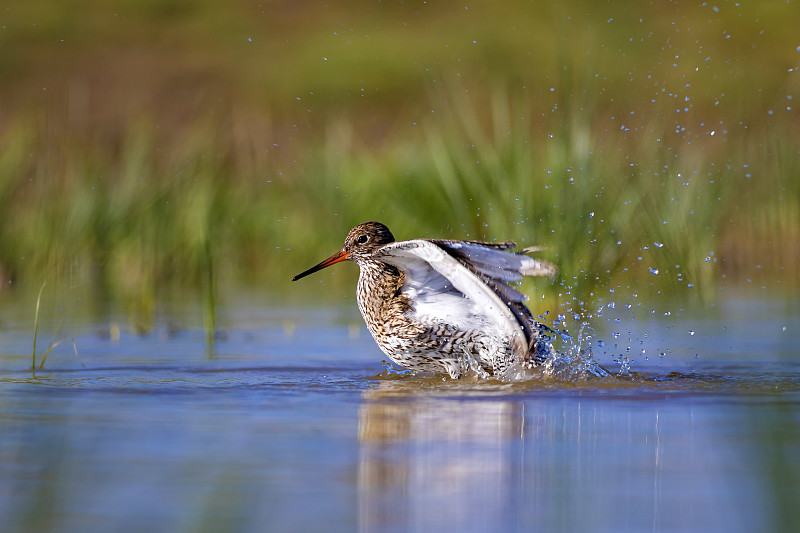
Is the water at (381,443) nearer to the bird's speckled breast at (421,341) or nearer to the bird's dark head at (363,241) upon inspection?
the bird's speckled breast at (421,341)

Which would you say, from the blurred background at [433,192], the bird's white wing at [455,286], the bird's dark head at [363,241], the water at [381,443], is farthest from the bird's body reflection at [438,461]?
the blurred background at [433,192]

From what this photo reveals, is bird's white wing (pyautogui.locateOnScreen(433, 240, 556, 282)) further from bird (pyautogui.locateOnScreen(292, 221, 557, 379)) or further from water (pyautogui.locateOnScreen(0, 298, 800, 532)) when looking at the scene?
water (pyautogui.locateOnScreen(0, 298, 800, 532))

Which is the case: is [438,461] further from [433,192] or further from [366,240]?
[433,192]

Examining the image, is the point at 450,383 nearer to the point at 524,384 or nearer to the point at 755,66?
the point at 524,384

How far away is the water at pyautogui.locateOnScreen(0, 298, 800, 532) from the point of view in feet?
12.3

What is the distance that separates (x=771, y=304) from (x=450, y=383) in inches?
155

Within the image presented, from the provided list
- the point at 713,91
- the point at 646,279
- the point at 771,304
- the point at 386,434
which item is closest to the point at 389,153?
the point at 646,279

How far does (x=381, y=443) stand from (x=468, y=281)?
1.92 metres

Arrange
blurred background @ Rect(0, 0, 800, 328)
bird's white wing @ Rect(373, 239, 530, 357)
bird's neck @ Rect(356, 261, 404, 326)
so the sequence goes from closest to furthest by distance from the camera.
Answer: bird's white wing @ Rect(373, 239, 530, 357), bird's neck @ Rect(356, 261, 404, 326), blurred background @ Rect(0, 0, 800, 328)

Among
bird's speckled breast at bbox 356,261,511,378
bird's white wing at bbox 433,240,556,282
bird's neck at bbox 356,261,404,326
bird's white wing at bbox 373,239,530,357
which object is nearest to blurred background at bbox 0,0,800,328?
bird's neck at bbox 356,261,404,326

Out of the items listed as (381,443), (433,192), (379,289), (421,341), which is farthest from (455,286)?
(433,192)

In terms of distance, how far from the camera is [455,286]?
23.2 feet

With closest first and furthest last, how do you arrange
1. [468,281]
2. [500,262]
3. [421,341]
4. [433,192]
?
[468,281] < [500,262] < [421,341] < [433,192]

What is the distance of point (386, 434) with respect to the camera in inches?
195
